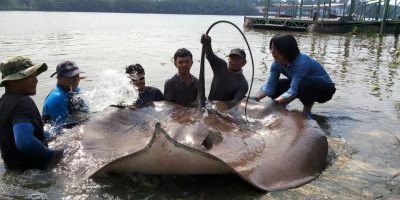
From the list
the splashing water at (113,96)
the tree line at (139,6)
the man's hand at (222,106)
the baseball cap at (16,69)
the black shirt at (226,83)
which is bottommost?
the splashing water at (113,96)

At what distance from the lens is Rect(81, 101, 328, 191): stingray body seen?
3518 mm

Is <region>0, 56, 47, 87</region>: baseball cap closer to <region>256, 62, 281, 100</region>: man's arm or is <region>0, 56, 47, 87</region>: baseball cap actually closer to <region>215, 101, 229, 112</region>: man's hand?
<region>215, 101, 229, 112</region>: man's hand

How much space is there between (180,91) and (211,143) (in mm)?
2744

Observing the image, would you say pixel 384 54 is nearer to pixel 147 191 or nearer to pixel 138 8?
pixel 147 191

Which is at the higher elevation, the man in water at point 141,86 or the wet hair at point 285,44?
the wet hair at point 285,44

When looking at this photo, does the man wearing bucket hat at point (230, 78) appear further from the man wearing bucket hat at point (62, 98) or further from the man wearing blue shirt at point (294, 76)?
the man wearing bucket hat at point (62, 98)

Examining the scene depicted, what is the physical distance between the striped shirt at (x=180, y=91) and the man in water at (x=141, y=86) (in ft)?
0.90

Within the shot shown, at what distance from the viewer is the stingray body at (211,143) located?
3.52m

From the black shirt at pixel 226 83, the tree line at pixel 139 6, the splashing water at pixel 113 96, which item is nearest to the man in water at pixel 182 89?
the black shirt at pixel 226 83

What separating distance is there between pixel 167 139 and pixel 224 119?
5.69 feet

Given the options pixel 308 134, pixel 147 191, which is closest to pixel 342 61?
pixel 308 134

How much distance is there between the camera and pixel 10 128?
4230 millimetres

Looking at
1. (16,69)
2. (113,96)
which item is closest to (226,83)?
(113,96)

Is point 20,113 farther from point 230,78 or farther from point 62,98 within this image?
point 230,78
